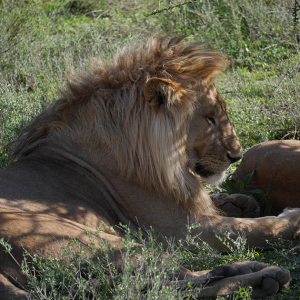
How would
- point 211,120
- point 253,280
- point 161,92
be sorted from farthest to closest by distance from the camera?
point 211,120, point 161,92, point 253,280

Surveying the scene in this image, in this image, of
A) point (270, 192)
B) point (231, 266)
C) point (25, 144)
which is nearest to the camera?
point (231, 266)

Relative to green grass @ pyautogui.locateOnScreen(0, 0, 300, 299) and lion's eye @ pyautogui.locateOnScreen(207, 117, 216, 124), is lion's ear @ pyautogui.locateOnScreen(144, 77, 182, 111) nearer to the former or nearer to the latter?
lion's eye @ pyautogui.locateOnScreen(207, 117, 216, 124)

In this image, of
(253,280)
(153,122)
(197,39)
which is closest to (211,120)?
(153,122)

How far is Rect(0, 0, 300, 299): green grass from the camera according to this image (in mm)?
4742

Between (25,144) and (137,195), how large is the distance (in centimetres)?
100

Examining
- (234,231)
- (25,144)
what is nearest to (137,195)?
(234,231)

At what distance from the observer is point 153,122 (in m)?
2.94

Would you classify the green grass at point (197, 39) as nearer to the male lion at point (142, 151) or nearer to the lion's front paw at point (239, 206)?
the male lion at point (142, 151)

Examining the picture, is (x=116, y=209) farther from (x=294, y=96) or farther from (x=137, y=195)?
(x=294, y=96)

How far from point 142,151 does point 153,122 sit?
222 millimetres

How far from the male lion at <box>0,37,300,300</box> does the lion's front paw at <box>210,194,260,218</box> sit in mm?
294

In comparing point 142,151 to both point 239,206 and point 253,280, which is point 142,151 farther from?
point 253,280

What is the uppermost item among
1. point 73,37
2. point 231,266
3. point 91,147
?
point 73,37

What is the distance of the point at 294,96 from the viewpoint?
491cm
